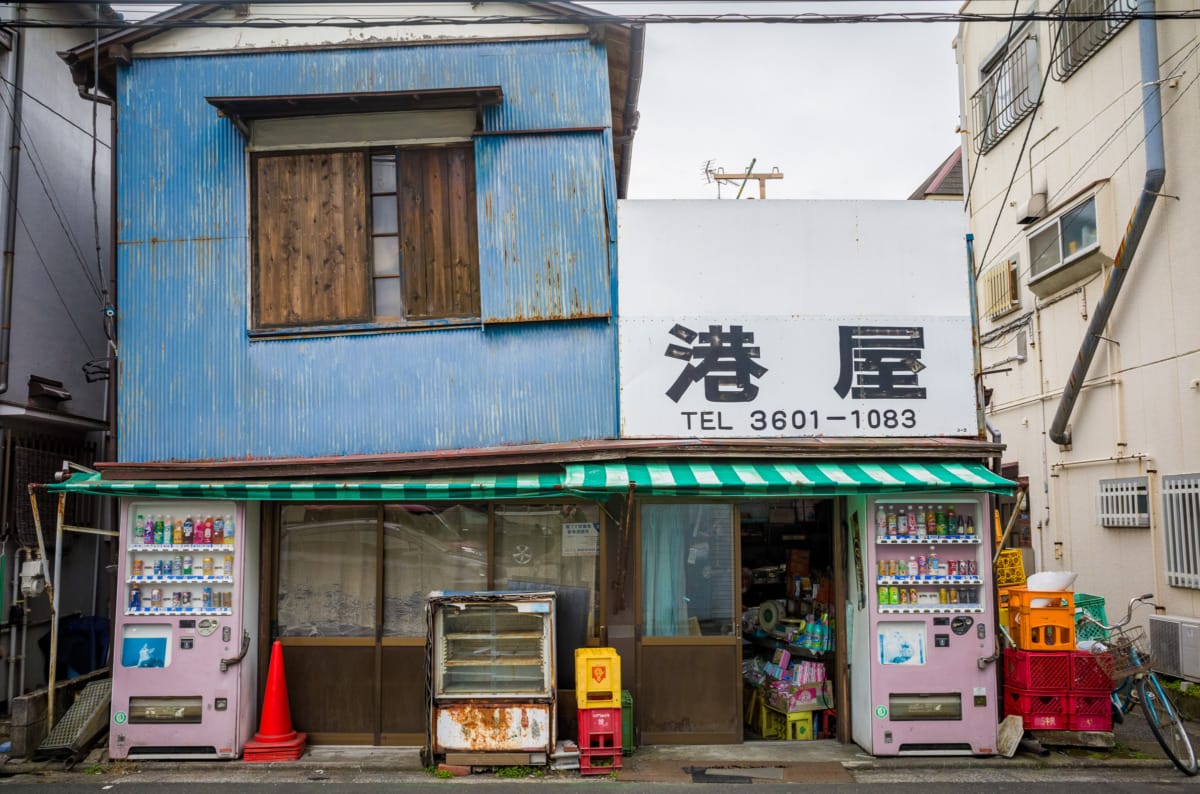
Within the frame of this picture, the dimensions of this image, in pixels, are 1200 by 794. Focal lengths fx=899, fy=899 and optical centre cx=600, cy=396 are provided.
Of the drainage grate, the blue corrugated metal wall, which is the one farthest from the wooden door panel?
the drainage grate

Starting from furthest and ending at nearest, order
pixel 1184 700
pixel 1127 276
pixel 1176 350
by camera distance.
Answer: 1. pixel 1127 276
2. pixel 1176 350
3. pixel 1184 700

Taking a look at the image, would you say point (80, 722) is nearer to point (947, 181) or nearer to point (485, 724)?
point (485, 724)

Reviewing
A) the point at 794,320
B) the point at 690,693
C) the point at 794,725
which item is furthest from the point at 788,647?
the point at 794,320

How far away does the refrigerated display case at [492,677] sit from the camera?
9.39 metres

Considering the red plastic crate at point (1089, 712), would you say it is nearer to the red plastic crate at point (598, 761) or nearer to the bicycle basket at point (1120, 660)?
the bicycle basket at point (1120, 660)

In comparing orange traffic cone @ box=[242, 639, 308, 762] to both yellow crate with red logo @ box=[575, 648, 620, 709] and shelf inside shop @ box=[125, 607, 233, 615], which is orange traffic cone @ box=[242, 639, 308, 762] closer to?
shelf inside shop @ box=[125, 607, 233, 615]

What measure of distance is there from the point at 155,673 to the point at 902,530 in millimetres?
8424

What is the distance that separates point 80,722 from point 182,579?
183 centimetres

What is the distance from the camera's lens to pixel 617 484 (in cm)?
920

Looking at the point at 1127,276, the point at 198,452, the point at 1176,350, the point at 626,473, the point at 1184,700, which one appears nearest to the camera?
the point at 626,473

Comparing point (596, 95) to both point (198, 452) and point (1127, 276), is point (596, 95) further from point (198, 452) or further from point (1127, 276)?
point (1127, 276)

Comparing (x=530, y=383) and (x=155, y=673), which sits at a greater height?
(x=530, y=383)

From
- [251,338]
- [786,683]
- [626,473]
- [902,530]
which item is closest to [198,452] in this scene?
[251,338]

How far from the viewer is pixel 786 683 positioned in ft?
35.0
